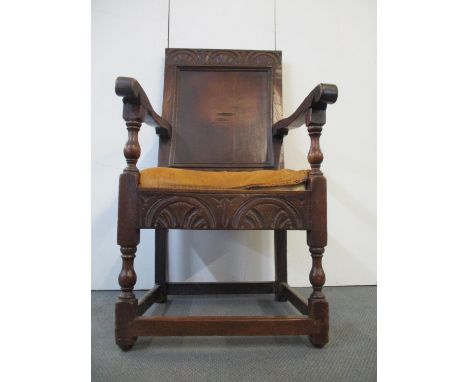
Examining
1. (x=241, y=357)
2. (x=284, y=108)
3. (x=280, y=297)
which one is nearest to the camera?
(x=241, y=357)

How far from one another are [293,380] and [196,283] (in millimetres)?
605

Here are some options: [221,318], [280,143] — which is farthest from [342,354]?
Answer: [280,143]

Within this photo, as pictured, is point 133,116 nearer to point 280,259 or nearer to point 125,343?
point 125,343

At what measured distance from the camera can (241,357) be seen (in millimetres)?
669

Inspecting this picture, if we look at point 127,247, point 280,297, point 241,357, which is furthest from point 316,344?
point 127,247

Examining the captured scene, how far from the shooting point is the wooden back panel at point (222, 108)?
1.07 m

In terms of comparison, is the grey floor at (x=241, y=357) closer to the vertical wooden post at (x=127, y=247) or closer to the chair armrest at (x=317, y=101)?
the vertical wooden post at (x=127, y=247)

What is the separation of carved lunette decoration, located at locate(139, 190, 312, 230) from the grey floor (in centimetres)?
29

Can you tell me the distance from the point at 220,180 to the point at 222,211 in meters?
0.08

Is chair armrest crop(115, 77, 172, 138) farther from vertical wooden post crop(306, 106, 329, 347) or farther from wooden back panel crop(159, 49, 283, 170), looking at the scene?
vertical wooden post crop(306, 106, 329, 347)

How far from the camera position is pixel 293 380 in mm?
583

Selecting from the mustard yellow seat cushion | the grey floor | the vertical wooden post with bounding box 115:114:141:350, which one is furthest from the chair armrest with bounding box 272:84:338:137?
the grey floor

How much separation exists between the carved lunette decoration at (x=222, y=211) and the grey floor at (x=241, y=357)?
289mm

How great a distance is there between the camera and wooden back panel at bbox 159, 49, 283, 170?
107cm
